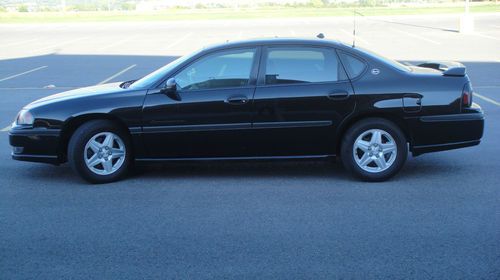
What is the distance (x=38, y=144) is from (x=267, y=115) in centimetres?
229

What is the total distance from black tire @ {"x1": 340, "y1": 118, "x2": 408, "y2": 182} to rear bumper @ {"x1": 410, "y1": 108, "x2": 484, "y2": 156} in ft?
0.55

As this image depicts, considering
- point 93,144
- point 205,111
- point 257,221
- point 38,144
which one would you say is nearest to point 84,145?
point 93,144

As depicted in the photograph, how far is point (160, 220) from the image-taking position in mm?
5133

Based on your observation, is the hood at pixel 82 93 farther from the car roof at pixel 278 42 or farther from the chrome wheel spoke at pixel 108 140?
the car roof at pixel 278 42

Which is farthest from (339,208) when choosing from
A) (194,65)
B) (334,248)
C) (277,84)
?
(194,65)

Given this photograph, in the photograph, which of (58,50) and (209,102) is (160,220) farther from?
(58,50)

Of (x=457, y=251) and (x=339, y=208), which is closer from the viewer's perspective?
(x=457, y=251)

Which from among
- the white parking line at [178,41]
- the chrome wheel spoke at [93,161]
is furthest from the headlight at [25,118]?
the white parking line at [178,41]

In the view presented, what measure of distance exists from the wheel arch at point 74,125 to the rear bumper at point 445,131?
9.33ft

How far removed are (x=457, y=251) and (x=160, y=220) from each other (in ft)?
7.49

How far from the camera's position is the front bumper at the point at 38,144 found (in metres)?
6.28

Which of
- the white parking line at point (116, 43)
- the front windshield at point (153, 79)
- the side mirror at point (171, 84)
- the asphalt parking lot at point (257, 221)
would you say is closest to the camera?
the asphalt parking lot at point (257, 221)

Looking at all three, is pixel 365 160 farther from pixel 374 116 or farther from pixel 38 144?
pixel 38 144

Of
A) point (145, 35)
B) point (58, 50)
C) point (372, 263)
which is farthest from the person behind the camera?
point (145, 35)
